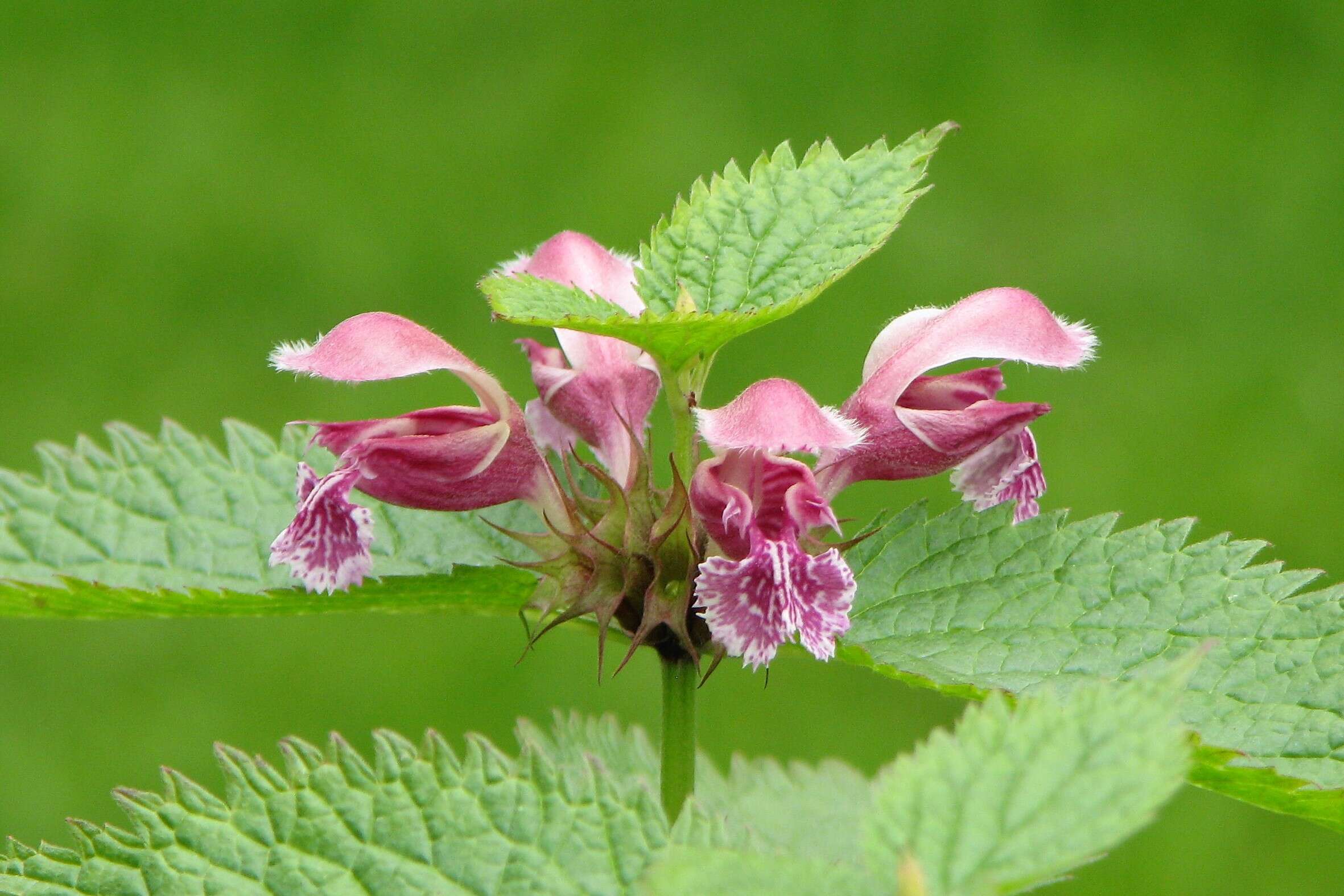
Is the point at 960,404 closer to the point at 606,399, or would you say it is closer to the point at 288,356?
the point at 606,399

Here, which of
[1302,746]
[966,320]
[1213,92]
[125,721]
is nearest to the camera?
[1302,746]

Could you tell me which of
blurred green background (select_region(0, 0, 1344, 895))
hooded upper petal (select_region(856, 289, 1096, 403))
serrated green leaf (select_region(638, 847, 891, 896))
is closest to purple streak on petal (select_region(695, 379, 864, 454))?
hooded upper petal (select_region(856, 289, 1096, 403))

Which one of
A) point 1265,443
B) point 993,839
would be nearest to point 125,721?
point 1265,443

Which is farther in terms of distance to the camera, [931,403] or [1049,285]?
[1049,285]

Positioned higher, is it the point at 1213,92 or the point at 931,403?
the point at 1213,92

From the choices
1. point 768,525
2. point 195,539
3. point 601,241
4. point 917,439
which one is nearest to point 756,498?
point 768,525

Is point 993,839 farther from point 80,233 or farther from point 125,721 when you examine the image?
point 80,233
